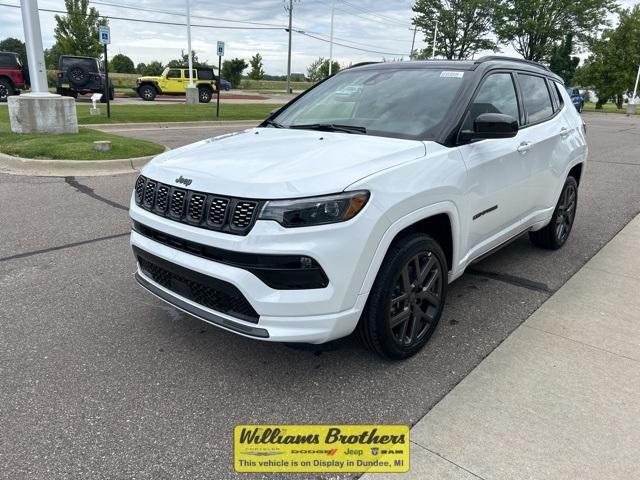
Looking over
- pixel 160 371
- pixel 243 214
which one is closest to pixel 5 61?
pixel 160 371

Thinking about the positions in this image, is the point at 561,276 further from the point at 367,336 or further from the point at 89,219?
the point at 89,219

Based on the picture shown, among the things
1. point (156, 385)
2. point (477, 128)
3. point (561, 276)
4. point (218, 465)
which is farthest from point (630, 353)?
point (156, 385)

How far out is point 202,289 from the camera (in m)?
2.73

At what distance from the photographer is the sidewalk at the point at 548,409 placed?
2.32 metres

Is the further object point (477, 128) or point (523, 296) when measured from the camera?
point (523, 296)

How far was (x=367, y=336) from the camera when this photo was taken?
2875mm

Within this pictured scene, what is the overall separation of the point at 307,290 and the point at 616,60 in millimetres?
56922

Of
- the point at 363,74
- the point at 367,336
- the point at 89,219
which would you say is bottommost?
the point at 89,219

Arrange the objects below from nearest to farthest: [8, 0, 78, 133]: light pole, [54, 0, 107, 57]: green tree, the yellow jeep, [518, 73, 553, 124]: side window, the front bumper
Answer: the front bumper, [518, 73, 553, 124]: side window, [8, 0, 78, 133]: light pole, the yellow jeep, [54, 0, 107, 57]: green tree

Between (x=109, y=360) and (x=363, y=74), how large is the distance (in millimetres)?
2865

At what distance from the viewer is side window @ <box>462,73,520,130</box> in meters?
3.50

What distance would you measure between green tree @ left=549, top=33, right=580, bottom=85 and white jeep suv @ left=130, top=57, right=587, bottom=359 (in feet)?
174

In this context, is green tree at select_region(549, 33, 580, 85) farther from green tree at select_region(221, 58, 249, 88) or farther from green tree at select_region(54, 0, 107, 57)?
green tree at select_region(54, 0, 107, 57)

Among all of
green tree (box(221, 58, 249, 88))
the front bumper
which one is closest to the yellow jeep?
green tree (box(221, 58, 249, 88))
